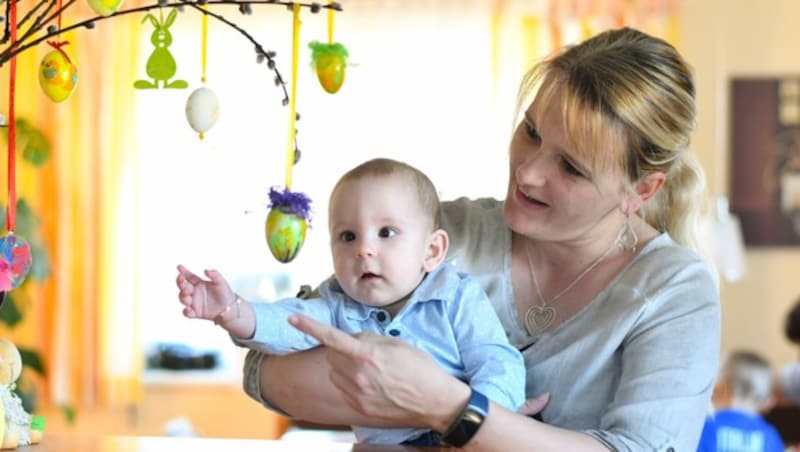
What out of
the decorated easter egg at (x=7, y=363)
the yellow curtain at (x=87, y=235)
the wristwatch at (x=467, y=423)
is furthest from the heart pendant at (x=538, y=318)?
the yellow curtain at (x=87, y=235)

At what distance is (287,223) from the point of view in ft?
4.33

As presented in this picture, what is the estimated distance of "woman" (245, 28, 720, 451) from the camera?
145 centimetres

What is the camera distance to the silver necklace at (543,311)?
5.30 ft

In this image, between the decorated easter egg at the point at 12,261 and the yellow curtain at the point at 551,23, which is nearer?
the decorated easter egg at the point at 12,261

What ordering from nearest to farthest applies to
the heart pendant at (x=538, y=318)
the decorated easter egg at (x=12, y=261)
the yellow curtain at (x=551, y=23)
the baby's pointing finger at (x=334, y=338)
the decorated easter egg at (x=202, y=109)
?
the baby's pointing finger at (x=334, y=338) → the decorated easter egg at (x=12, y=261) → the decorated easter egg at (x=202, y=109) → the heart pendant at (x=538, y=318) → the yellow curtain at (x=551, y=23)

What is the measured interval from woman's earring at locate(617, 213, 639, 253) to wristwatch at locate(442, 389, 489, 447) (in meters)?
0.48

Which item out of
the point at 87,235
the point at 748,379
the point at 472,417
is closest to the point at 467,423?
the point at 472,417

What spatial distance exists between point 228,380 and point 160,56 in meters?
4.52

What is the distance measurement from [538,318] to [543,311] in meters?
Answer: 0.01

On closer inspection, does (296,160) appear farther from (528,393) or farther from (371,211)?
(528,393)

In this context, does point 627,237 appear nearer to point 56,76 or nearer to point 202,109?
point 202,109

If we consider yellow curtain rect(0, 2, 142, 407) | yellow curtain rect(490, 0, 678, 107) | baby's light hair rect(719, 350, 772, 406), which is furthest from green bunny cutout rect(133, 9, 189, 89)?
yellow curtain rect(0, 2, 142, 407)

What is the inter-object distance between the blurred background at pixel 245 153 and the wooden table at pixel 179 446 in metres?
4.11

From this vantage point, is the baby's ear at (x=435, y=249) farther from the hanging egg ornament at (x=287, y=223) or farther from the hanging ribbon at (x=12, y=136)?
the hanging ribbon at (x=12, y=136)
